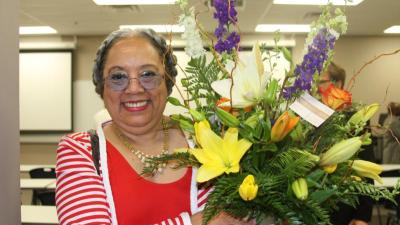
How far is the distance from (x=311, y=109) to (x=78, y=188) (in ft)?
1.82

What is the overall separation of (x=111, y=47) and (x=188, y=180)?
40cm

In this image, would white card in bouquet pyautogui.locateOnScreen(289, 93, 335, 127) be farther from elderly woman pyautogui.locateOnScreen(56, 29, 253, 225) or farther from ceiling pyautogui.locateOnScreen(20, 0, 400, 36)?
ceiling pyautogui.locateOnScreen(20, 0, 400, 36)

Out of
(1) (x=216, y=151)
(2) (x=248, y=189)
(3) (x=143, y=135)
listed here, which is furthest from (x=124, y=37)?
(2) (x=248, y=189)

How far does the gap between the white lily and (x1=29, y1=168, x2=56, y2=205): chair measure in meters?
3.83

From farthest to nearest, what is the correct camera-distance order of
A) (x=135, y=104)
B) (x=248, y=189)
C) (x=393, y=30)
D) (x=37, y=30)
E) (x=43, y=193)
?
(x=393, y=30)
(x=37, y=30)
(x=43, y=193)
(x=135, y=104)
(x=248, y=189)

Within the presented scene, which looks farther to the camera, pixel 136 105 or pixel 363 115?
pixel 136 105

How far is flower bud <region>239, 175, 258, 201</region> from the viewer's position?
0.73 m

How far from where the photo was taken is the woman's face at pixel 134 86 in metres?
1.08

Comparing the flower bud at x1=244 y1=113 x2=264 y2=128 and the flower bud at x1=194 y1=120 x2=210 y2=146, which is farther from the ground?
the flower bud at x1=244 y1=113 x2=264 y2=128

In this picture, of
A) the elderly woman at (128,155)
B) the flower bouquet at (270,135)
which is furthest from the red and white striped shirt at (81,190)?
the flower bouquet at (270,135)

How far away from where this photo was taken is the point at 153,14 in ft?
19.1

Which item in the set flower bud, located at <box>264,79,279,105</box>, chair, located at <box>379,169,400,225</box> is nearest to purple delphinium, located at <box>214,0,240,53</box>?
flower bud, located at <box>264,79,279,105</box>

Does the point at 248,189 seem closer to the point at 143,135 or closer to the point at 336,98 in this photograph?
the point at 336,98

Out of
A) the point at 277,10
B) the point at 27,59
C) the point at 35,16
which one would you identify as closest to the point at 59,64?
the point at 27,59
